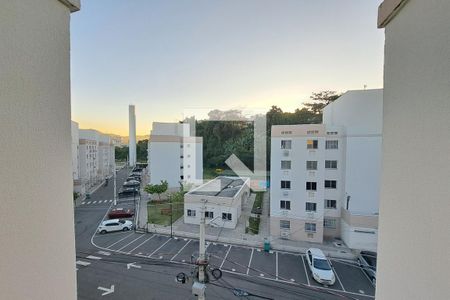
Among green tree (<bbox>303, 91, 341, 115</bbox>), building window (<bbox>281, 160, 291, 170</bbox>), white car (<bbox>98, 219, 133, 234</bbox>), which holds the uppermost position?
green tree (<bbox>303, 91, 341, 115</bbox>)

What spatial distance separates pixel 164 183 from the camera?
1451 cm

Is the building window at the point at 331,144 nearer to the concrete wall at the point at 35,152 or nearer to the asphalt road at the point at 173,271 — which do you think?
the asphalt road at the point at 173,271

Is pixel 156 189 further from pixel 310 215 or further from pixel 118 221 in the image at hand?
pixel 310 215

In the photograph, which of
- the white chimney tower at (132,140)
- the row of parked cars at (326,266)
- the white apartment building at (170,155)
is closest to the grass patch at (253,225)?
the row of parked cars at (326,266)

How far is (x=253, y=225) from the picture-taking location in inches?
401

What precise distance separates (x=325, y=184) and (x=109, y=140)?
914 inches

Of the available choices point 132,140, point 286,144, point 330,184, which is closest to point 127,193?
point 132,140

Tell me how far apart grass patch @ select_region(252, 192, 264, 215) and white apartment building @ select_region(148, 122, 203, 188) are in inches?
168

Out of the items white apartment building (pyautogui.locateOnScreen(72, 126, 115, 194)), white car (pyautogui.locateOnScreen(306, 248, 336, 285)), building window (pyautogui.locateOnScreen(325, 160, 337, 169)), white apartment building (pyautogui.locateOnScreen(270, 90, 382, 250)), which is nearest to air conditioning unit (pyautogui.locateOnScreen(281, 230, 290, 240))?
white apartment building (pyautogui.locateOnScreen(270, 90, 382, 250))

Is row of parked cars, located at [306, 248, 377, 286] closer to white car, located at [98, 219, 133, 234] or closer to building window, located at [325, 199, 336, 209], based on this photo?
building window, located at [325, 199, 336, 209]

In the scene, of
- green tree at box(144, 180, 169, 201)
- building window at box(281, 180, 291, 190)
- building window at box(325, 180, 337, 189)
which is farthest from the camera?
green tree at box(144, 180, 169, 201)

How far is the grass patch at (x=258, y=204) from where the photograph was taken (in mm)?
12422

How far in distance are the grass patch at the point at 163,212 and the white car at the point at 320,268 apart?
677 cm

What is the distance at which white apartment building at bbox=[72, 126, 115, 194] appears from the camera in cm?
1609
